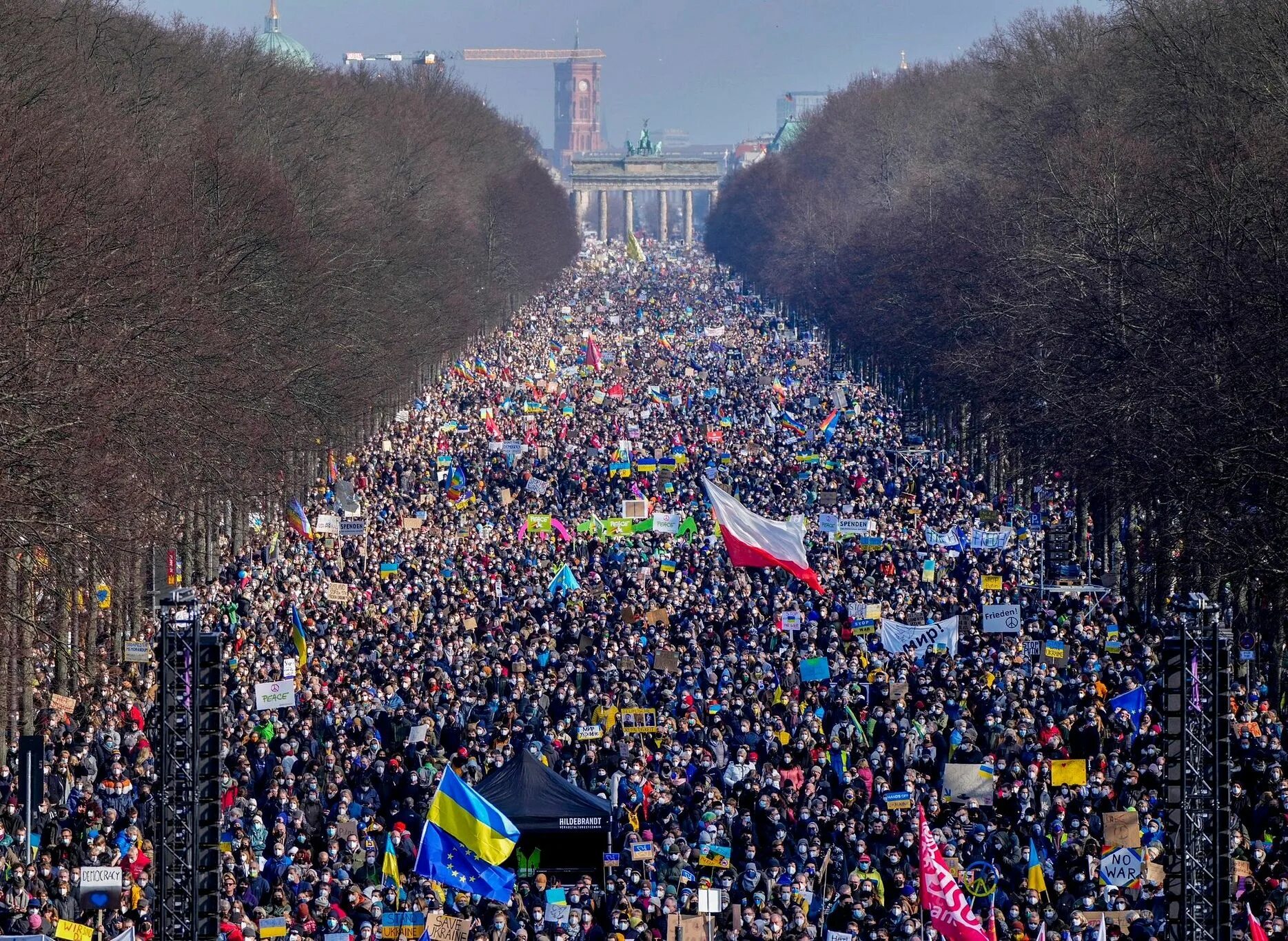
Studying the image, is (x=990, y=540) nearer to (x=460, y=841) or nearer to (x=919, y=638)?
(x=919, y=638)

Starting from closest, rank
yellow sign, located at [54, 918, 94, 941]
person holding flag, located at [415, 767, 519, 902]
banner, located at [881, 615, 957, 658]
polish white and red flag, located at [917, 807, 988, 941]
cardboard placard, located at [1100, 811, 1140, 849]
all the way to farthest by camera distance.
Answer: polish white and red flag, located at [917, 807, 988, 941] → yellow sign, located at [54, 918, 94, 941] → person holding flag, located at [415, 767, 519, 902] → cardboard placard, located at [1100, 811, 1140, 849] → banner, located at [881, 615, 957, 658]

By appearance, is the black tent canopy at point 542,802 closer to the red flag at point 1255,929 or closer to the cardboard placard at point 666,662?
the red flag at point 1255,929

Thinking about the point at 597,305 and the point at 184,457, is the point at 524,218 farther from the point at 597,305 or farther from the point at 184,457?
the point at 184,457

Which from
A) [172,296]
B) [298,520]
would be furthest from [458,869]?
[298,520]

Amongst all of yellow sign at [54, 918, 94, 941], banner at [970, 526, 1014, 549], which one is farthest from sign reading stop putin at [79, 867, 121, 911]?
banner at [970, 526, 1014, 549]

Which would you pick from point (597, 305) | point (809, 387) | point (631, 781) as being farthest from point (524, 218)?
point (631, 781)

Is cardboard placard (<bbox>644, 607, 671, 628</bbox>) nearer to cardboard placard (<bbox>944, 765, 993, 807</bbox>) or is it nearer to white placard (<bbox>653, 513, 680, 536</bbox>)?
white placard (<bbox>653, 513, 680, 536</bbox>)
